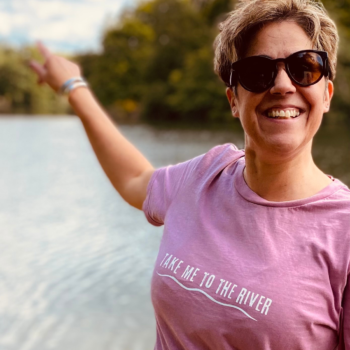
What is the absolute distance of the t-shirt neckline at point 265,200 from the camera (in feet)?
4.33

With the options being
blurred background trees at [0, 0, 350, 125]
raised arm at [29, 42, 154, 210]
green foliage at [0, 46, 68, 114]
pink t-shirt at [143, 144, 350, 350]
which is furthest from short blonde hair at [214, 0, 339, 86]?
green foliage at [0, 46, 68, 114]

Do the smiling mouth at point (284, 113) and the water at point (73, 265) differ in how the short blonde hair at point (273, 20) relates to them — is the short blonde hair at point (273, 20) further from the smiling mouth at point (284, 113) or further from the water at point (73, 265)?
the water at point (73, 265)

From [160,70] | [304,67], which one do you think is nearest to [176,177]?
[304,67]

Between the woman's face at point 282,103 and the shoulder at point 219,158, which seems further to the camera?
the shoulder at point 219,158

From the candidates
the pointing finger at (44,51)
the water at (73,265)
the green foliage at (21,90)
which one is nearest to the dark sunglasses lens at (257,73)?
the pointing finger at (44,51)

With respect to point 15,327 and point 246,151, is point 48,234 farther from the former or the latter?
point 246,151

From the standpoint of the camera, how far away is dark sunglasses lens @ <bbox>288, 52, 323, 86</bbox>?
1.34 metres

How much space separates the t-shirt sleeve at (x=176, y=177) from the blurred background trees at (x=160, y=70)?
85.9ft

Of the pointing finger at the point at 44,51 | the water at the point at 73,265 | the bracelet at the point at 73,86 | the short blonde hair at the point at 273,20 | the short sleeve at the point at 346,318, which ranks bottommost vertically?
the water at the point at 73,265

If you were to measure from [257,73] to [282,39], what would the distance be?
11 cm

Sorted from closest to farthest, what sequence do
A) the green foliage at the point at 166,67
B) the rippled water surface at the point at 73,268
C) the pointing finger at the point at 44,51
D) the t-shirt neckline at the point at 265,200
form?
1. the t-shirt neckline at the point at 265,200
2. the pointing finger at the point at 44,51
3. the rippled water surface at the point at 73,268
4. the green foliage at the point at 166,67

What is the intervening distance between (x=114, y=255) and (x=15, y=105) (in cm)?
5833

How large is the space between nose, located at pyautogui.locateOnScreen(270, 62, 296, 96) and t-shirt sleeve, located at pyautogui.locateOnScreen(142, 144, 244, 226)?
0.93 ft

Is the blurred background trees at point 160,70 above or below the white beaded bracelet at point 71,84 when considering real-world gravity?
above
